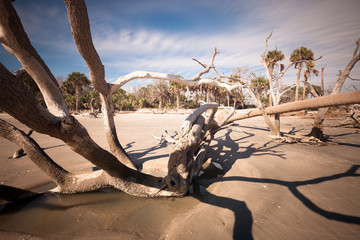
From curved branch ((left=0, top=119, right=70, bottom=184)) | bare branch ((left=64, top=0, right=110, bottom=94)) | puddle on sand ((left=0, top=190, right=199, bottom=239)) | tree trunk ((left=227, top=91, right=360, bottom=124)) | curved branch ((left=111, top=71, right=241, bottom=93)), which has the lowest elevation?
puddle on sand ((left=0, top=190, right=199, bottom=239))

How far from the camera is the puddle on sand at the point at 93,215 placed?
7.02 feet

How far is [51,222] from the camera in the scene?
2330 mm

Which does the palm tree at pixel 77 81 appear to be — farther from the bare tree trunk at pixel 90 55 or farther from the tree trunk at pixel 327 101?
the tree trunk at pixel 327 101

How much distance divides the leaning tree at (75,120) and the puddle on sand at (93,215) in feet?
0.77

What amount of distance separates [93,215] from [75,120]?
2.01m

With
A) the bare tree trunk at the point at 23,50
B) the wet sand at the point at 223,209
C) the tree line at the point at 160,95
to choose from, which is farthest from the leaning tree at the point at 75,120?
the tree line at the point at 160,95

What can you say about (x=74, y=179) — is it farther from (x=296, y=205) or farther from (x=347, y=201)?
(x=347, y=201)

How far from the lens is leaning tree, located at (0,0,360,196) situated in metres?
1.59

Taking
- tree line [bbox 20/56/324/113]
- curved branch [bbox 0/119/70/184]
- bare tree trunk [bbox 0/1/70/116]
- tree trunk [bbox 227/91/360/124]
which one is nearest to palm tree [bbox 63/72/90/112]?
tree line [bbox 20/56/324/113]

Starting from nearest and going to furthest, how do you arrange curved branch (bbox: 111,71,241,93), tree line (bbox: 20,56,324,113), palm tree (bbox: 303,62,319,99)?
curved branch (bbox: 111,71,241,93) → palm tree (bbox: 303,62,319,99) → tree line (bbox: 20,56,324,113)

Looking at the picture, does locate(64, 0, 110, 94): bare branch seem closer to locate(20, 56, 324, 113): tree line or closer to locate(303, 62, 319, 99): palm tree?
locate(20, 56, 324, 113): tree line

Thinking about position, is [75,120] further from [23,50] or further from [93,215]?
[93,215]

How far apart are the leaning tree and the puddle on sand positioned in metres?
0.24

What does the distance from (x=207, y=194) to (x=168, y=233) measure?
136 centimetres
